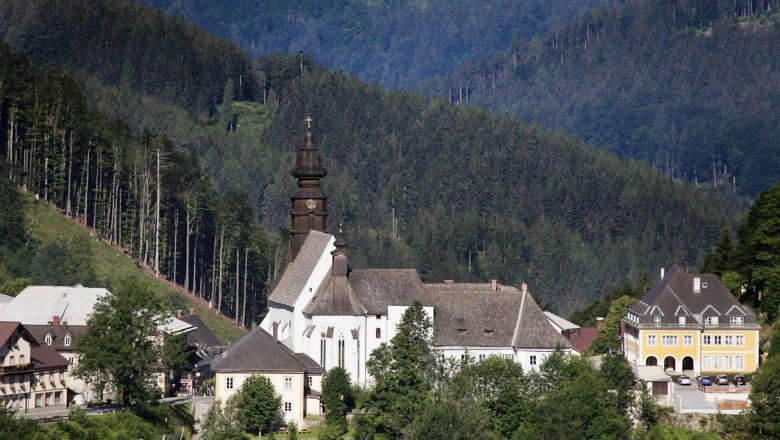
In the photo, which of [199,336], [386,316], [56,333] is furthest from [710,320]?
[56,333]

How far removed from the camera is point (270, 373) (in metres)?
99.1

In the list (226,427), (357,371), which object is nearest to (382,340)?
(357,371)

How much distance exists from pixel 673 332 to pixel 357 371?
16832 mm

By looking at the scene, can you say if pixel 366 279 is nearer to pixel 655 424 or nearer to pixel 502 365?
pixel 502 365

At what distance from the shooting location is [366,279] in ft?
354

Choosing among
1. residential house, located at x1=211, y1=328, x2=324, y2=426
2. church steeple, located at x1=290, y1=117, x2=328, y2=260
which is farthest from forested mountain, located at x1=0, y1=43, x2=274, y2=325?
residential house, located at x1=211, y1=328, x2=324, y2=426

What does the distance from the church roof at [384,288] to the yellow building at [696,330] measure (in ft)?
40.3

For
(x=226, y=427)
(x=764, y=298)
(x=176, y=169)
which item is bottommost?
(x=226, y=427)

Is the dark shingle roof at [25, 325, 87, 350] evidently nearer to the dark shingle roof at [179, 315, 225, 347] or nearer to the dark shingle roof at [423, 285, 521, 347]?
the dark shingle roof at [179, 315, 225, 347]

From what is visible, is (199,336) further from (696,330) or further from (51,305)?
(696,330)

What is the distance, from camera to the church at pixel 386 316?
105312mm

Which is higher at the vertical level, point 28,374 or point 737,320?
point 737,320

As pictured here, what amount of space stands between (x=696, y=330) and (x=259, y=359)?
2343 centimetres

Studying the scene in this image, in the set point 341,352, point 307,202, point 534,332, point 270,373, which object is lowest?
point 270,373
